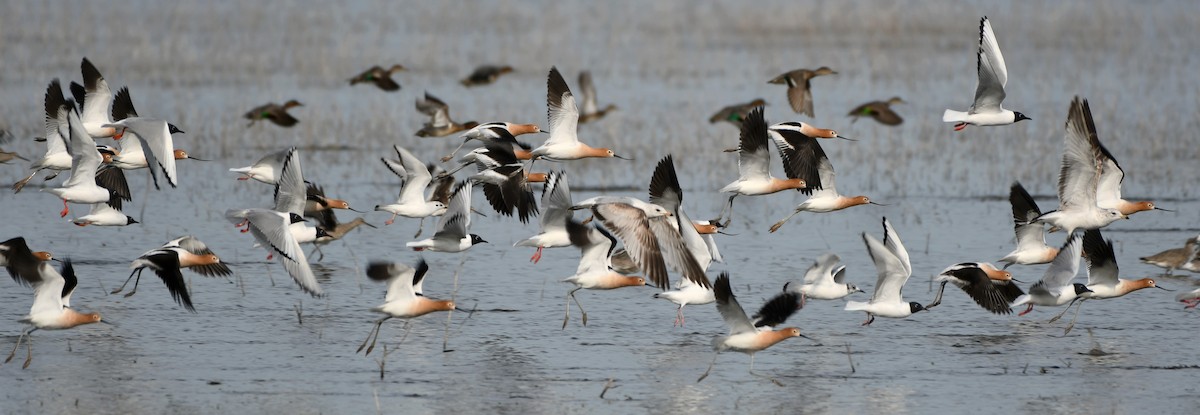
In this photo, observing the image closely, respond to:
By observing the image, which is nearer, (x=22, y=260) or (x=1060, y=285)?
(x=22, y=260)

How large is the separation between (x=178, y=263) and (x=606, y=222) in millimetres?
3163

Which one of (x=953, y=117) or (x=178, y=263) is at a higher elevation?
(x=953, y=117)

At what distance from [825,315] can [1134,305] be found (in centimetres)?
259

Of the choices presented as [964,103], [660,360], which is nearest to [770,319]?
[660,360]

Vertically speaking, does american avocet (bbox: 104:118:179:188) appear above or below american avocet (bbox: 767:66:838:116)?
below

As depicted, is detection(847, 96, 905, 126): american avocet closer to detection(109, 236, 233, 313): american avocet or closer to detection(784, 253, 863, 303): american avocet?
detection(784, 253, 863, 303): american avocet

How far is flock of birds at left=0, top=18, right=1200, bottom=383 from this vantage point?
419 inches

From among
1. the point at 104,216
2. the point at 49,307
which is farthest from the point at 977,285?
the point at 104,216

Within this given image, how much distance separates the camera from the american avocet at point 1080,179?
1262 centimetres

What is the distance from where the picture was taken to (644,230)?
38.6ft

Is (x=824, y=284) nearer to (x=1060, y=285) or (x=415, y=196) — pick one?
(x=1060, y=285)

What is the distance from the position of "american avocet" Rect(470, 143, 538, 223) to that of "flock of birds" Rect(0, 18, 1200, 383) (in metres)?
0.02

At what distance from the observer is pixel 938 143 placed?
70.4ft

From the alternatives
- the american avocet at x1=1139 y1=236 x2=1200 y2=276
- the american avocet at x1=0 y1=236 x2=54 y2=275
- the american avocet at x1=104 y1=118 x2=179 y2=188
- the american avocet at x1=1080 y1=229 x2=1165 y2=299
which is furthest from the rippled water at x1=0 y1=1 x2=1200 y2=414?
the american avocet at x1=104 y1=118 x2=179 y2=188
